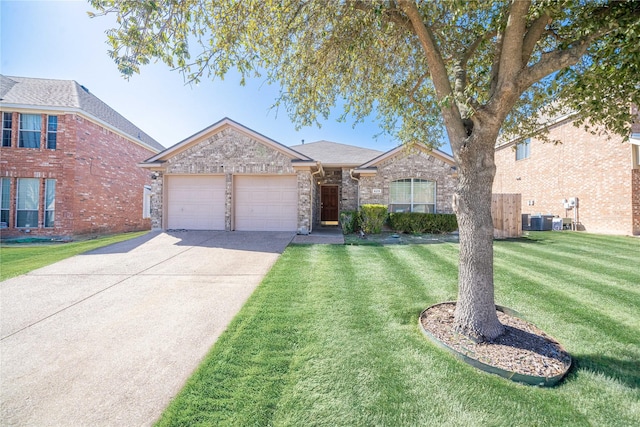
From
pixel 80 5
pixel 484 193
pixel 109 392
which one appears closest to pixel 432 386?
pixel 484 193

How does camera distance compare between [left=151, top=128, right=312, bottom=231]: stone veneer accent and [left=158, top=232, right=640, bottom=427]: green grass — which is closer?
[left=158, top=232, right=640, bottom=427]: green grass

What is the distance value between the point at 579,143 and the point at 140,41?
19423 millimetres

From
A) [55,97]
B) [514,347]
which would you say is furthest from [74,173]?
[514,347]

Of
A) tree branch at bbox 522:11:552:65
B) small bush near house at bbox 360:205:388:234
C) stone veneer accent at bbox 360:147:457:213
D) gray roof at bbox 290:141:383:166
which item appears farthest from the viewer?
gray roof at bbox 290:141:383:166

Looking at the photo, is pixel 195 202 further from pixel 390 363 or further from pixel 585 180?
pixel 585 180

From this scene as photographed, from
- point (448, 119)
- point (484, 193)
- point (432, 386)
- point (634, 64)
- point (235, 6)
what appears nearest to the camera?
point (432, 386)

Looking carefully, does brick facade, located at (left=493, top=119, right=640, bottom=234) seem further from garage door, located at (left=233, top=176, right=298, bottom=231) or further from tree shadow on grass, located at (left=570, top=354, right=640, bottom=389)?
garage door, located at (left=233, top=176, right=298, bottom=231)

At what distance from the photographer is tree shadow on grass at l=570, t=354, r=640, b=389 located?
2524 millimetres

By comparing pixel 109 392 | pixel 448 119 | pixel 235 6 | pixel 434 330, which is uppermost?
pixel 235 6

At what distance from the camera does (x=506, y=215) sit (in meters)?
10.9

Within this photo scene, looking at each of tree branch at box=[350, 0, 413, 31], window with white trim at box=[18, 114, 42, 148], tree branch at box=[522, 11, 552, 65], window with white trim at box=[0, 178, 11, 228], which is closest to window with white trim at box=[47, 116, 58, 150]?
window with white trim at box=[18, 114, 42, 148]

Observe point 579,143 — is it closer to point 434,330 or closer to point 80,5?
point 434,330

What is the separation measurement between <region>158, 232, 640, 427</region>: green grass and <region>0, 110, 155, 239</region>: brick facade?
42.4ft

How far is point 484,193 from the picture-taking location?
3.18m
